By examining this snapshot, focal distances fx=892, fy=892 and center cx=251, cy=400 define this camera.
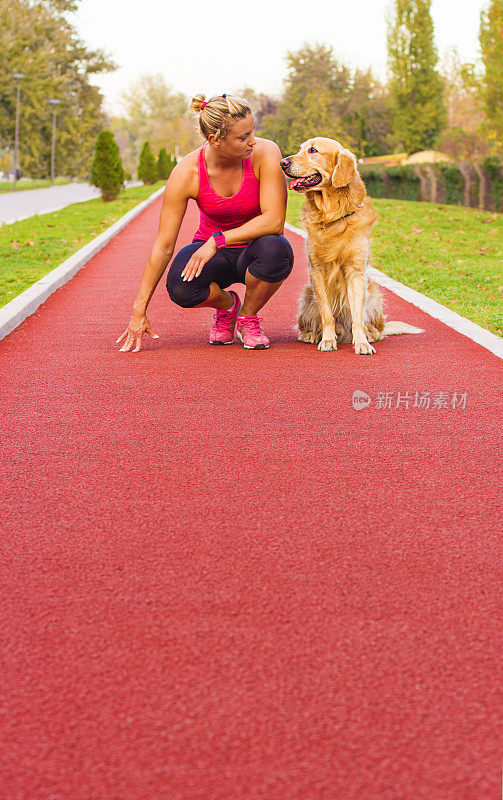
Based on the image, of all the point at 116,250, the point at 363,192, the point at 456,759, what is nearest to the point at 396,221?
the point at 116,250

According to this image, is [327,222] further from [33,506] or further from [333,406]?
[33,506]

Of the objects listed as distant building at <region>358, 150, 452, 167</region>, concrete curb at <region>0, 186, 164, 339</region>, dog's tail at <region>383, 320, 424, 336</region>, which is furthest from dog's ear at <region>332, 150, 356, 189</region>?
distant building at <region>358, 150, 452, 167</region>

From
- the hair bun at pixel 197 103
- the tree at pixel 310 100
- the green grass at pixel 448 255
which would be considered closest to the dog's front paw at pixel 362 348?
the green grass at pixel 448 255

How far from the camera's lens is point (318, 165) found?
6223 millimetres

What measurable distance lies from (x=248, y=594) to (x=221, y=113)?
151 inches

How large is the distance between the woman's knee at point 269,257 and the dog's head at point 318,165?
1.39ft

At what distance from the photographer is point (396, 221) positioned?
2156 centimetres

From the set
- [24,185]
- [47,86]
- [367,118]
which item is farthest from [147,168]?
[367,118]

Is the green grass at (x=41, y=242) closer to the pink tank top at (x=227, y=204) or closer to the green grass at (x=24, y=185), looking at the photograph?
the pink tank top at (x=227, y=204)

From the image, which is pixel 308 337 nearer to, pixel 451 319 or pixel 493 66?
pixel 451 319

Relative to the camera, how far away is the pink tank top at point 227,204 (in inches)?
249

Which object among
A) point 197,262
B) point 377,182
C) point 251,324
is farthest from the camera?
point 377,182

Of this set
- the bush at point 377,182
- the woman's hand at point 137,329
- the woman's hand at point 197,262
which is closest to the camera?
the woman's hand at point 197,262

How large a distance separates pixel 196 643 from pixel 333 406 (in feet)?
9.49
